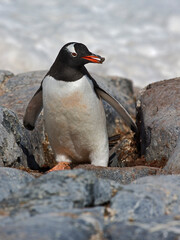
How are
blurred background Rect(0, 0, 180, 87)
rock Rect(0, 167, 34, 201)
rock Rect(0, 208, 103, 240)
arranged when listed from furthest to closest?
blurred background Rect(0, 0, 180, 87), rock Rect(0, 167, 34, 201), rock Rect(0, 208, 103, 240)

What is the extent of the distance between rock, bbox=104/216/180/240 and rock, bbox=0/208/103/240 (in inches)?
2.8

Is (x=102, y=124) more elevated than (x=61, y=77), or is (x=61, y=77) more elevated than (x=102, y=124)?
(x=61, y=77)

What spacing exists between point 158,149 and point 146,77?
27.8 ft

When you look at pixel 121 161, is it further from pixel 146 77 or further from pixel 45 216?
pixel 146 77

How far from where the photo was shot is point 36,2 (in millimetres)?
18203

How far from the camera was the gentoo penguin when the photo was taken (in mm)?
5625

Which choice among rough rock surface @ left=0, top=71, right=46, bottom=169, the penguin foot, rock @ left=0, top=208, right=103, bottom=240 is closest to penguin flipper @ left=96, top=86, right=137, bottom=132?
the penguin foot

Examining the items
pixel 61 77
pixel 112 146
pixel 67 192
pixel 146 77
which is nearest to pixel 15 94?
pixel 112 146

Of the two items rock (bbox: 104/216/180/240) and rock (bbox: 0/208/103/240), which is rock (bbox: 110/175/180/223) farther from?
rock (bbox: 0/208/103/240)

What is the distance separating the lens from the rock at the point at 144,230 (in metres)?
2.90

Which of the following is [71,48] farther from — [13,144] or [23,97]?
[23,97]

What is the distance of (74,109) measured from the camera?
5719mm

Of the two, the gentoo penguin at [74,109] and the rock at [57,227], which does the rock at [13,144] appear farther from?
the rock at [57,227]

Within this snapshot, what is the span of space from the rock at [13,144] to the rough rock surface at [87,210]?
2.27m
